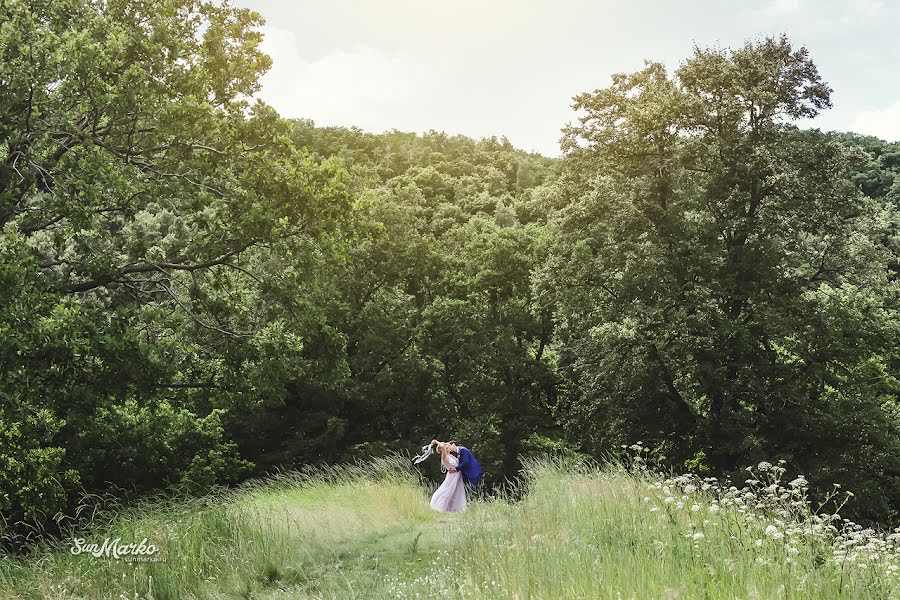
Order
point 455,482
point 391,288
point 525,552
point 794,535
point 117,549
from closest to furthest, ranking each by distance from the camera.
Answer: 1. point 794,535
2. point 525,552
3. point 117,549
4. point 455,482
5. point 391,288

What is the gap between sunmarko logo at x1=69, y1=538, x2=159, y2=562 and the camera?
7.56 meters

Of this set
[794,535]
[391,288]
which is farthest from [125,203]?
[391,288]

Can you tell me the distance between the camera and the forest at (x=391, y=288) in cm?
1024

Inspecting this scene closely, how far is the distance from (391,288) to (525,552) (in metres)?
22.6

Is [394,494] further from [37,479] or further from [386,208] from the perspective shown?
[386,208]

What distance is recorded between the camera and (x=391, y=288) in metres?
28.0

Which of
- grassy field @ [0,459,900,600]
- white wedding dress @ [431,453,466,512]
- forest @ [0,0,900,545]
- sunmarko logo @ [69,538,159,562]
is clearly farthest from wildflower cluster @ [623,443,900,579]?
forest @ [0,0,900,545]

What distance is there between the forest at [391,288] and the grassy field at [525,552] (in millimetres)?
2330

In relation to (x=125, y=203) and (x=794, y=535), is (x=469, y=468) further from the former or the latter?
(x=125, y=203)

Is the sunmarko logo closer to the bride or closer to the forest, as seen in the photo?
the forest

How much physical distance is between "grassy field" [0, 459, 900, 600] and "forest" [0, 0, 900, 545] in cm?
233

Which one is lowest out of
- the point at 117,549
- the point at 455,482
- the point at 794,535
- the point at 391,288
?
Result: the point at 455,482

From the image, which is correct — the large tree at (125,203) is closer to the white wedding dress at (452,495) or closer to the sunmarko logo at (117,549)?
the sunmarko logo at (117,549)

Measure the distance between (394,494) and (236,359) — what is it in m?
4.05
